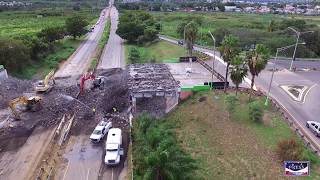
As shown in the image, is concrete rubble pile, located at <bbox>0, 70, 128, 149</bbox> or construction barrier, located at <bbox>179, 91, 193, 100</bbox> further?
construction barrier, located at <bbox>179, 91, 193, 100</bbox>

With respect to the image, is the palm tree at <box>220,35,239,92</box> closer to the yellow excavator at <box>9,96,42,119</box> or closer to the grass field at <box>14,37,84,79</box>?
the yellow excavator at <box>9,96,42,119</box>

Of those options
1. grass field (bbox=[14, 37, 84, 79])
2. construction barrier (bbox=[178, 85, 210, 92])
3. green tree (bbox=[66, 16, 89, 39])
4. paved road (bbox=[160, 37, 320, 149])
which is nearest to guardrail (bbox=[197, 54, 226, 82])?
paved road (bbox=[160, 37, 320, 149])

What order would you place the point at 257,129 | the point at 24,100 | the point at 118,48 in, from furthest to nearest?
the point at 118,48
the point at 24,100
the point at 257,129

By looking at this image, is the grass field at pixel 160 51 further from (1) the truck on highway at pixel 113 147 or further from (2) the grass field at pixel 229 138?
(1) the truck on highway at pixel 113 147

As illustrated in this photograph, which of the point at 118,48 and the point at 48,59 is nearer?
the point at 48,59

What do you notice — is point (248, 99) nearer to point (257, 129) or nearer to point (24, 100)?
point (257, 129)

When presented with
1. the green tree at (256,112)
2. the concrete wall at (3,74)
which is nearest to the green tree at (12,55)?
the concrete wall at (3,74)

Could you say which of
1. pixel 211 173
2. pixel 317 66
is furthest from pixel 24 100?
pixel 317 66
